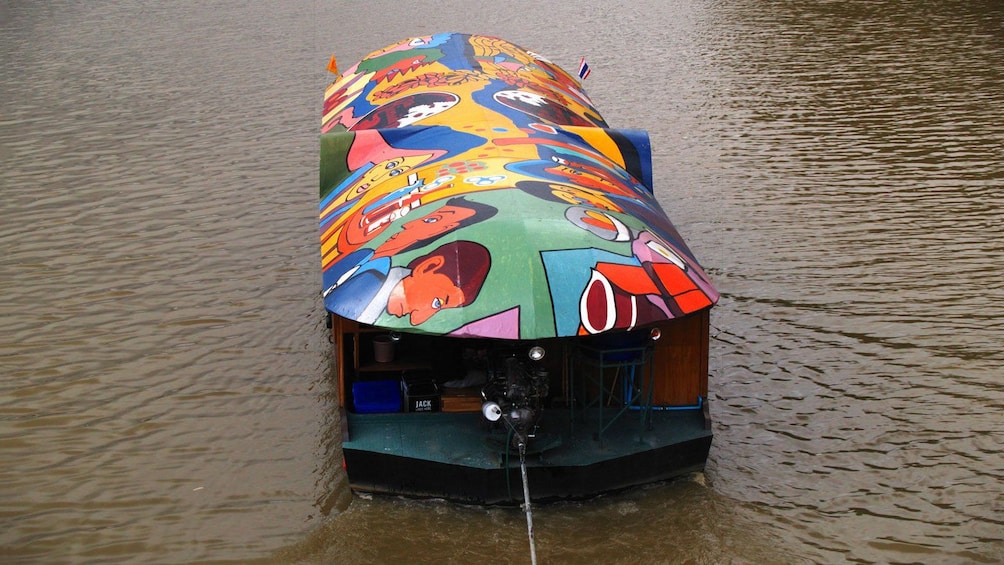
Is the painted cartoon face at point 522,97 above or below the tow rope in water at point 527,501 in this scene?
above

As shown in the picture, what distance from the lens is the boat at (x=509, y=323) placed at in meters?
11.1

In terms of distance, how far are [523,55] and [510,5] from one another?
1926 cm

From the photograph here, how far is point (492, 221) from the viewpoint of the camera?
38.8 ft

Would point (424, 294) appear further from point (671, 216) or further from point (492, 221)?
point (671, 216)

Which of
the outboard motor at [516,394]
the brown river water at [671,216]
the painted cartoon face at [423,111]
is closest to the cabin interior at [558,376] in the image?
the outboard motor at [516,394]

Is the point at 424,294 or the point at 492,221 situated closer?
the point at 424,294

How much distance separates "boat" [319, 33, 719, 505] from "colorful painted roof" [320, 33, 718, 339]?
0.09 ft

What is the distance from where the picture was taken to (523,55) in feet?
65.5

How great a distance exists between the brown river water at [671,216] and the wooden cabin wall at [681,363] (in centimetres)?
102

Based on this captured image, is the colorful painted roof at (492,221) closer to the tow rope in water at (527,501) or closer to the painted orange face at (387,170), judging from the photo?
the painted orange face at (387,170)

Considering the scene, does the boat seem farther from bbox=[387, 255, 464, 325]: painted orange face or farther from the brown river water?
the brown river water

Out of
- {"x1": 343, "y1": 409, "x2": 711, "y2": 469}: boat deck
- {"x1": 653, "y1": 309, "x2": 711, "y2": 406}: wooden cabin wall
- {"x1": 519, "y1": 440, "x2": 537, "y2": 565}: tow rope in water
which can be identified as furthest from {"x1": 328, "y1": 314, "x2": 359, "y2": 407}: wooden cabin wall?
{"x1": 653, "y1": 309, "x2": 711, "y2": 406}: wooden cabin wall

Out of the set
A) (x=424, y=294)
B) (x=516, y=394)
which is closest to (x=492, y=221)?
(x=424, y=294)

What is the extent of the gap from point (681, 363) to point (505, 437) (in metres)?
2.40
